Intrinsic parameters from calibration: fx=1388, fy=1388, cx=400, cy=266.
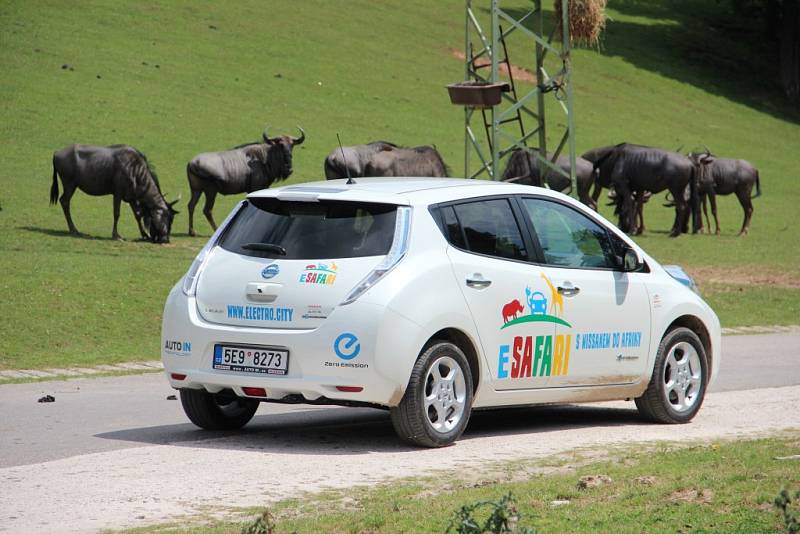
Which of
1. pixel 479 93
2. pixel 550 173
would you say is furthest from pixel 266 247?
pixel 550 173

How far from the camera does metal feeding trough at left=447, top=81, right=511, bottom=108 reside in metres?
21.0

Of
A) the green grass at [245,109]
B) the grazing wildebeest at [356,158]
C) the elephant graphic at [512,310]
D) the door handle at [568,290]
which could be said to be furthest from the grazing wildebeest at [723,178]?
the elephant graphic at [512,310]

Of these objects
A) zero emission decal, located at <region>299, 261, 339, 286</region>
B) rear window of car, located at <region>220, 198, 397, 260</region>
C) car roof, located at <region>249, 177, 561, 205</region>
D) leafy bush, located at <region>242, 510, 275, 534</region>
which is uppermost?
car roof, located at <region>249, 177, 561, 205</region>

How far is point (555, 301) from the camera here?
32.4ft

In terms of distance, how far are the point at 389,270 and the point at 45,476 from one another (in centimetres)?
248

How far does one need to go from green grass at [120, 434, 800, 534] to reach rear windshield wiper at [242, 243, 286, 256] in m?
2.09

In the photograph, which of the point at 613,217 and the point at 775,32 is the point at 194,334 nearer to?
the point at 613,217

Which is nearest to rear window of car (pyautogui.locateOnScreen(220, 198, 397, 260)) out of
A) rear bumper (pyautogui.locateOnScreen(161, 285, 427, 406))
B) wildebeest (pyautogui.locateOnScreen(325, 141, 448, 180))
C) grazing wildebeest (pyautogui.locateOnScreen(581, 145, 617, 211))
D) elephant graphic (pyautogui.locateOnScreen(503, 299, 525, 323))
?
rear bumper (pyautogui.locateOnScreen(161, 285, 427, 406))

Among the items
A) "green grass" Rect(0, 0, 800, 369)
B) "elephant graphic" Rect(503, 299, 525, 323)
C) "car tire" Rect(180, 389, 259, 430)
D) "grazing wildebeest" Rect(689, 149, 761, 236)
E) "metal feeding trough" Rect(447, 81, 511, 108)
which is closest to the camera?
Result: "elephant graphic" Rect(503, 299, 525, 323)

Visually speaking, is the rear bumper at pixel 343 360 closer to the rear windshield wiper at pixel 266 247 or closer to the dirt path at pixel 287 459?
the dirt path at pixel 287 459

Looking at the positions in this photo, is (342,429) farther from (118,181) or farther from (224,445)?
(118,181)

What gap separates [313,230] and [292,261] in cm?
29

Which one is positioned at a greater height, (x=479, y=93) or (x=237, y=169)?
(x=479, y=93)

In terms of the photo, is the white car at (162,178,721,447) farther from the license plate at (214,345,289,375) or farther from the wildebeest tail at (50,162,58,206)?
the wildebeest tail at (50,162,58,206)
